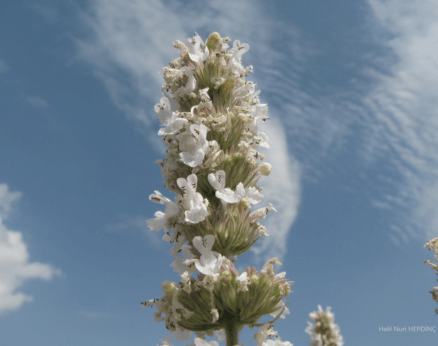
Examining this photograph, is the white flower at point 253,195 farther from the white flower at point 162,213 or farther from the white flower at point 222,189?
the white flower at point 162,213

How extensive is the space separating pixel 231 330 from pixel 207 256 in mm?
1264

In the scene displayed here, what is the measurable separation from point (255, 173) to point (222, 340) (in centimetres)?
315

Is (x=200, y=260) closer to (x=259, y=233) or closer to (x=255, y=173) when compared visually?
(x=259, y=233)

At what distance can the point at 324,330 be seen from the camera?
16453 mm

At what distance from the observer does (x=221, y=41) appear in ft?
23.4

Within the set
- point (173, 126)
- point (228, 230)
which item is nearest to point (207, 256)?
point (228, 230)

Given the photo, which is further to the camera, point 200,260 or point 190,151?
point 190,151

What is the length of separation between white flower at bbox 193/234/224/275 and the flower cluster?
14051 mm

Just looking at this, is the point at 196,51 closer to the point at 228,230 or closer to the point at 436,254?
the point at 228,230

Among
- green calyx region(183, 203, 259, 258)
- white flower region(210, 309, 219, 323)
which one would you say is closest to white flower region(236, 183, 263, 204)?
green calyx region(183, 203, 259, 258)

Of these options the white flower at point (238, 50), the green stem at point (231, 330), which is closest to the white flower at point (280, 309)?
the green stem at point (231, 330)

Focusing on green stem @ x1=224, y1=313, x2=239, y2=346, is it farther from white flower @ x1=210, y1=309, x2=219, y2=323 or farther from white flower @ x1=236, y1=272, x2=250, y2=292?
white flower @ x1=236, y1=272, x2=250, y2=292

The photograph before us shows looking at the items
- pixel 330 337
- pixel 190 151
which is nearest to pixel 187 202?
pixel 190 151

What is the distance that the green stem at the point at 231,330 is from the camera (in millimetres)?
5098
